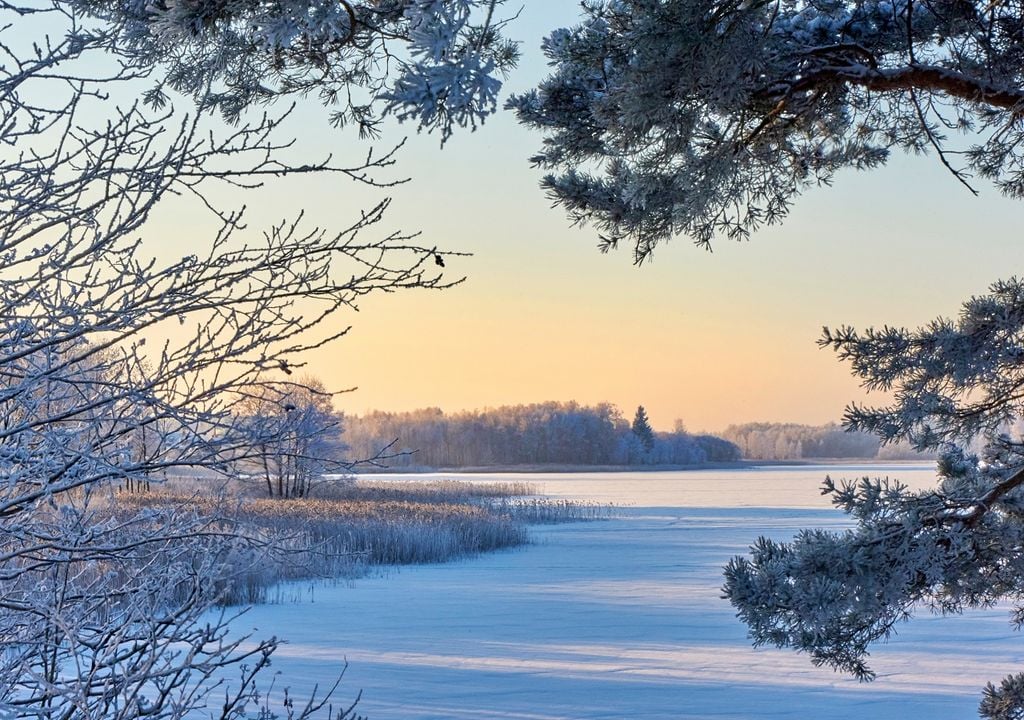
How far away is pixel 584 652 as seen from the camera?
8.43m

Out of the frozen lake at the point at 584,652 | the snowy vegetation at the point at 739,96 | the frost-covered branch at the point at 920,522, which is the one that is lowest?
the frozen lake at the point at 584,652

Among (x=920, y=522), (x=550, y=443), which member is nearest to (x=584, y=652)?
(x=920, y=522)

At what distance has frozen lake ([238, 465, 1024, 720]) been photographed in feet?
21.9

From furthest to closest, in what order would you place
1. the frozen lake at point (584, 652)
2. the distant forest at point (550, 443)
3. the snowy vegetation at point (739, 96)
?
the distant forest at point (550, 443) → the frozen lake at point (584, 652) → the snowy vegetation at point (739, 96)

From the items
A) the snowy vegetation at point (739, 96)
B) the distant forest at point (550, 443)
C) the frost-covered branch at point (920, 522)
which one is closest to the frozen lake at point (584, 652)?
the frost-covered branch at point (920, 522)

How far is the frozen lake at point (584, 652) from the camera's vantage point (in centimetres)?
666

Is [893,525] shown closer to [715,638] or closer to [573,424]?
[715,638]

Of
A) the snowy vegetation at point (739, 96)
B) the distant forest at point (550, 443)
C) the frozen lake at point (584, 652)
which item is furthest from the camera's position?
the distant forest at point (550, 443)

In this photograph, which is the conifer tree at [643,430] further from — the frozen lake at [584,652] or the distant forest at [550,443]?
the frozen lake at [584,652]

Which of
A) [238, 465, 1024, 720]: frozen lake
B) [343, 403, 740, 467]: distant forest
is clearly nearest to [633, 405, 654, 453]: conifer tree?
[343, 403, 740, 467]: distant forest

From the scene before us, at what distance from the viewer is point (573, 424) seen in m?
98.2

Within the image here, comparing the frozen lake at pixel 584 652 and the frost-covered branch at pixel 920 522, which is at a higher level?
the frost-covered branch at pixel 920 522

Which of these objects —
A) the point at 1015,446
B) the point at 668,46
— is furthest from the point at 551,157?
the point at 1015,446

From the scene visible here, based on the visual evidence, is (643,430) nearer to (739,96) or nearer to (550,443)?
(550,443)
